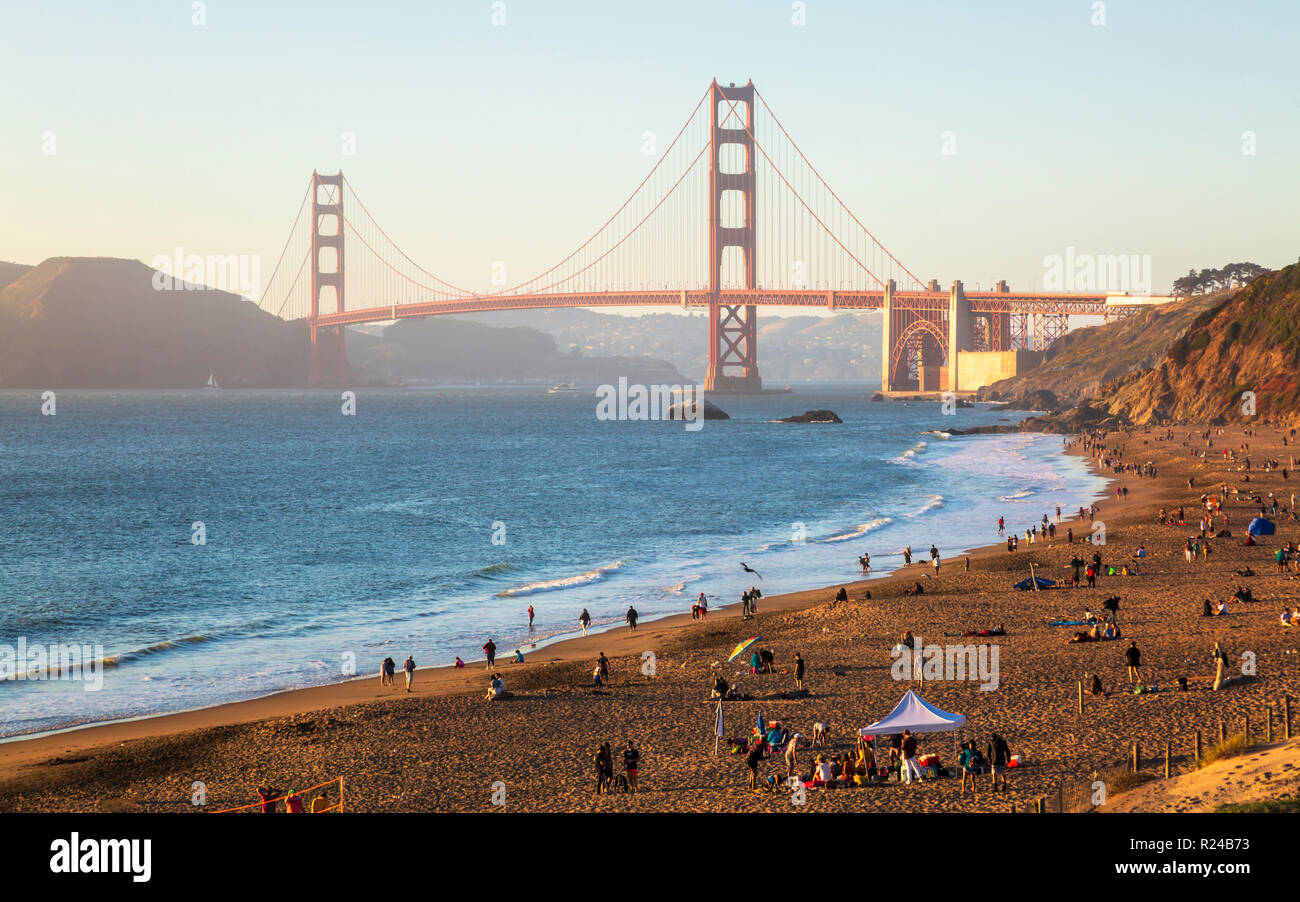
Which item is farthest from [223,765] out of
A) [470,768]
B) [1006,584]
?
[1006,584]

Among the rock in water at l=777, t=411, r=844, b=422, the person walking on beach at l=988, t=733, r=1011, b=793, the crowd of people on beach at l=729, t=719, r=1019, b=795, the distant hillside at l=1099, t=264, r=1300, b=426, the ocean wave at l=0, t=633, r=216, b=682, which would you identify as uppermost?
the distant hillside at l=1099, t=264, r=1300, b=426

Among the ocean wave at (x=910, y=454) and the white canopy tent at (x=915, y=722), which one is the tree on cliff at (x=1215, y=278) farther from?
the white canopy tent at (x=915, y=722)

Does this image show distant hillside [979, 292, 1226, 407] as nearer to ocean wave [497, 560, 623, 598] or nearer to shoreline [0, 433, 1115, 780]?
ocean wave [497, 560, 623, 598]

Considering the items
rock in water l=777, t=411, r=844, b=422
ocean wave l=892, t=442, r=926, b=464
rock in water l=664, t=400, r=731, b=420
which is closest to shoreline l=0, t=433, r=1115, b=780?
ocean wave l=892, t=442, r=926, b=464

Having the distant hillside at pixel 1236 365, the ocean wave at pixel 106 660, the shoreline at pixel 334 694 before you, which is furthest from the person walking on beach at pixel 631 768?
the distant hillside at pixel 1236 365

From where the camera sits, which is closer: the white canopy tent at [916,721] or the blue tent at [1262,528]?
the white canopy tent at [916,721]
